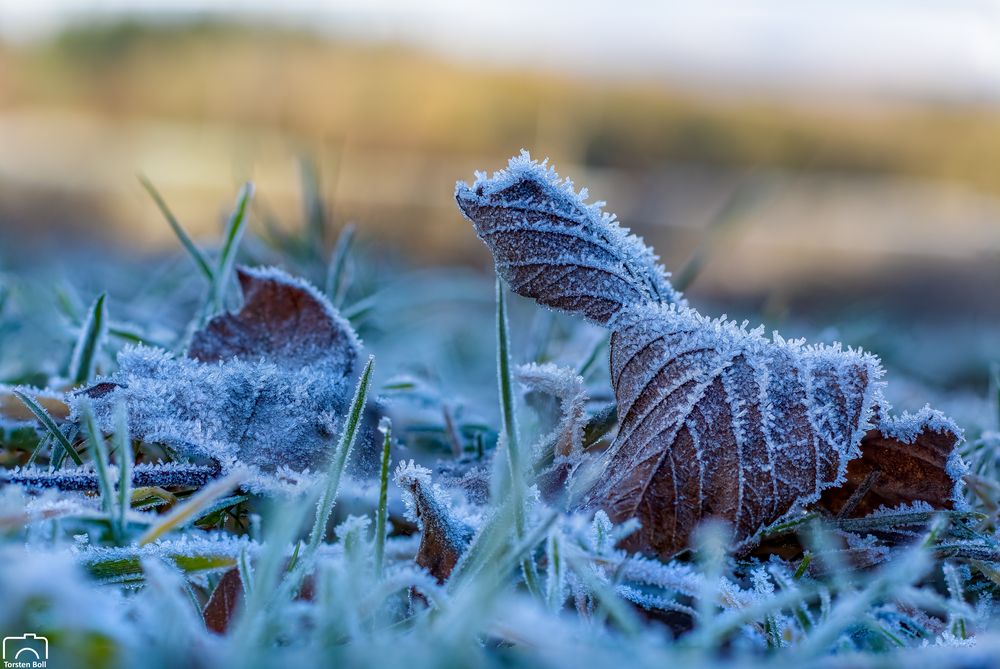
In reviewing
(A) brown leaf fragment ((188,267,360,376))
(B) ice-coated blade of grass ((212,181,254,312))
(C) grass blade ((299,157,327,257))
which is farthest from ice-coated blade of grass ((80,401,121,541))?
(C) grass blade ((299,157,327,257))

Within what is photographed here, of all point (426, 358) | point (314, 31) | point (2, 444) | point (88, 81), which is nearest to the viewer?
point (2, 444)

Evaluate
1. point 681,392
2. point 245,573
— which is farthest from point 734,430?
point 245,573

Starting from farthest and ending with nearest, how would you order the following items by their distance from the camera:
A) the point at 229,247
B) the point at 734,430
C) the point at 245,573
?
the point at 229,247 → the point at 734,430 → the point at 245,573

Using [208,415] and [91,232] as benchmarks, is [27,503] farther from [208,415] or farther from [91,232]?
[91,232]

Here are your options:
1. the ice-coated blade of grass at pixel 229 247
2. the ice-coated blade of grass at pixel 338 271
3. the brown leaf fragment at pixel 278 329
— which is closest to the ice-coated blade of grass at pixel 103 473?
the brown leaf fragment at pixel 278 329

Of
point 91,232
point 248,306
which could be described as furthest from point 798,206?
point 248,306

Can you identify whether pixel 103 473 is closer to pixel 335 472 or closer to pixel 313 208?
pixel 335 472
